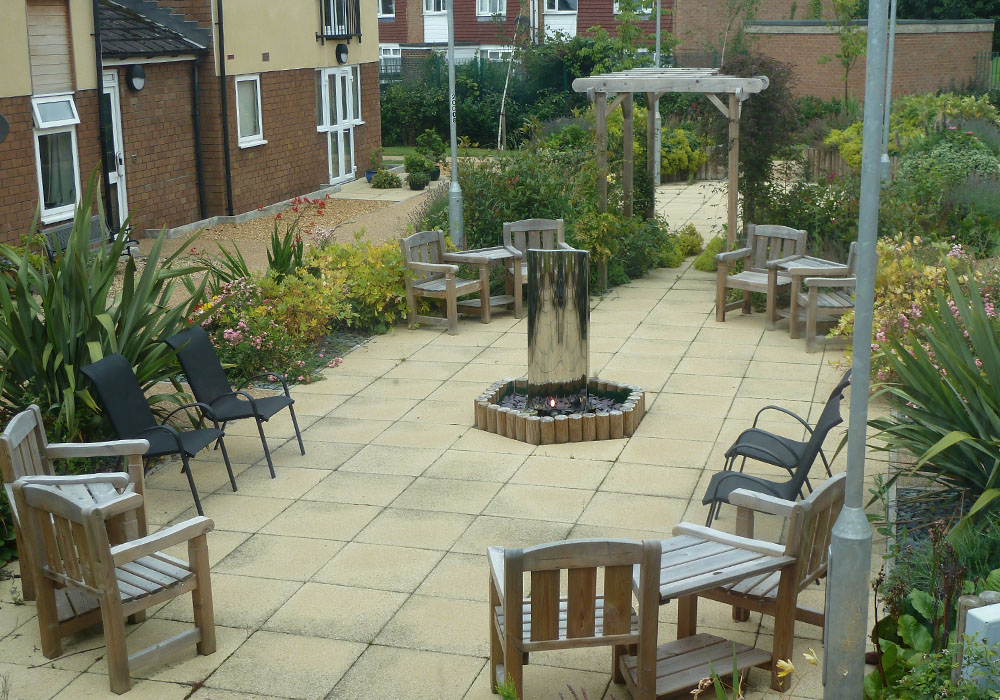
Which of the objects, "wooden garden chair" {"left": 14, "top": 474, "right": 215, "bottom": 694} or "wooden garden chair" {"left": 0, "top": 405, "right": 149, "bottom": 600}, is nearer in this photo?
"wooden garden chair" {"left": 14, "top": 474, "right": 215, "bottom": 694}

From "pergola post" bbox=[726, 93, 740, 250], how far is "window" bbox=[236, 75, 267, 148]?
999 centimetres

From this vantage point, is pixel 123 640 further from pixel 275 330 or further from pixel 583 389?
pixel 275 330

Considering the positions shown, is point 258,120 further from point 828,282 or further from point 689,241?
point 828,282

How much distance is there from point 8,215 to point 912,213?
1087cm

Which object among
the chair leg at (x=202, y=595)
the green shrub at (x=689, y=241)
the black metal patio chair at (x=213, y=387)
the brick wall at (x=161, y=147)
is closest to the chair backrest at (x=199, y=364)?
the black metal patio chair at (x=213, y=387)

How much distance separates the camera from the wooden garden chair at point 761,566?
15.2 feet

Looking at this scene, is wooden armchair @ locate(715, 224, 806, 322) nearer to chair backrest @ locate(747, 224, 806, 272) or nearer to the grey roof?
chair backrest @ locate(747, 224, 806, 272)

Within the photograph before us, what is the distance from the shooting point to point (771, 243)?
11.6 metres

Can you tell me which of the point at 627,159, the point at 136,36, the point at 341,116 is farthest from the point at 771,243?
the point at 341,116

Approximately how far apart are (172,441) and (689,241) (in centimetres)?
944

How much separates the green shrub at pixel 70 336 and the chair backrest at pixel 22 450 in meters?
1.12

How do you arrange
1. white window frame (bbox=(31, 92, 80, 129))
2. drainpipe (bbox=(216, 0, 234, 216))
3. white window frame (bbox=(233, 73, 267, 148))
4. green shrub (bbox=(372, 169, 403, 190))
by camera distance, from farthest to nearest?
green shrub (bbox=(372, 169, 403, 190))
white window frame (bbox=(233, 73, 267, 148))
drainpipe (bbox=(216, 0, 234, 216))
white window frame (bbox=(31, 92, 80, 129))

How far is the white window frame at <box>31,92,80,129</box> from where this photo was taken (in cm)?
1428

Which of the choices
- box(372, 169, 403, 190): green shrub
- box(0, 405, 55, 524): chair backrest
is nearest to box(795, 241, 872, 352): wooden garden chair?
box(0, 405, 55, 524): chair backrest
